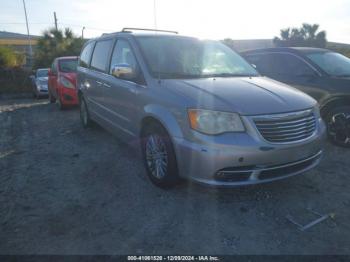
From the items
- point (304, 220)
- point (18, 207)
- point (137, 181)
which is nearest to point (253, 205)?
point (304, 220)

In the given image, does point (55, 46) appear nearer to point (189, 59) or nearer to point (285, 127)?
point (189, 59)

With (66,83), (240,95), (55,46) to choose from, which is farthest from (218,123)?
(55,46)

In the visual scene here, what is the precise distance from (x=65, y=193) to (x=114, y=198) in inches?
24.5

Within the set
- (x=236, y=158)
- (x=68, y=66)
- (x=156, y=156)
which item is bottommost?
(x=156, y=156)

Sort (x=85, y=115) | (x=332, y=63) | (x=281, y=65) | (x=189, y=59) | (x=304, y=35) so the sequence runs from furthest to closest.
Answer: (x=304, y=35), (x=85, y=115), (x=281, y=65), (x=332, y=63), (x=189, y=59)

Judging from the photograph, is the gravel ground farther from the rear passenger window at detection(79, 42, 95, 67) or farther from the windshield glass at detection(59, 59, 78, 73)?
the windshield glass at detection(59, 59, 78, 73)

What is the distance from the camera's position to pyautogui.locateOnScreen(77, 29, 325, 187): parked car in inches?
122

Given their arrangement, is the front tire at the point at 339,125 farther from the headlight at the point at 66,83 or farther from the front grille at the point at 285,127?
the headlight at the point at 66,83

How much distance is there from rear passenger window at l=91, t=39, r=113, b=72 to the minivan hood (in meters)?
1.88

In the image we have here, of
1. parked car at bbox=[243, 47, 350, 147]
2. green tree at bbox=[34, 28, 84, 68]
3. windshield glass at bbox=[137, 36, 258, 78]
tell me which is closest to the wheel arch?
windshield glass at bbox=[137, 36, 258, 78]

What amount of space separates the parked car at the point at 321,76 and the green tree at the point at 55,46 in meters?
18.6

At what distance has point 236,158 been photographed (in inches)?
120

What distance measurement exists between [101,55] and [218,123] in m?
3.13

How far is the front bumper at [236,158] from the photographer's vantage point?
3039 mm
